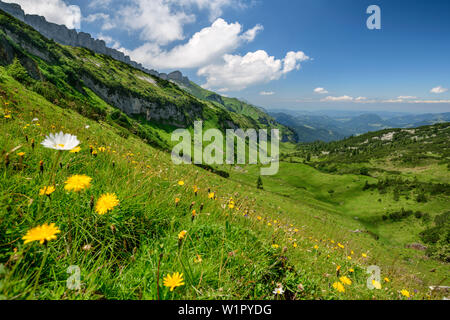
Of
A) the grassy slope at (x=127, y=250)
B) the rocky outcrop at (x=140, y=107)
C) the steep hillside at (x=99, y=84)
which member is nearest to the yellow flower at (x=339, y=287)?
the grassy slope at (x=127, y=250)

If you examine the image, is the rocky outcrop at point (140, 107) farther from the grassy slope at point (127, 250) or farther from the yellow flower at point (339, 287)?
the yellow flower at point (339, 287)

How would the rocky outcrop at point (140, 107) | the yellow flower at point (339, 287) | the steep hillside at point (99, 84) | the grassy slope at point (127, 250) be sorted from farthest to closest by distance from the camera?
the rocky outcrop at point (140, 107)
the steep hillside at point (99, 84)
the yellow flower at point (339, 287)
the grassy slope at point (127, 250)

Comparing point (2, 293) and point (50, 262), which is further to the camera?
point (50, 262)

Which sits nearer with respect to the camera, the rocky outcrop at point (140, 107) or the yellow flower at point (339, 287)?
the yellow flower at point (339, 287)

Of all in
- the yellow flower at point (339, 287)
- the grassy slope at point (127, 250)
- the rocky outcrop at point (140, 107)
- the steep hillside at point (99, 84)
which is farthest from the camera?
the rocky outcrop at point (140, 107)

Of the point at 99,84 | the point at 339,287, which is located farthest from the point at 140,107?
the point at 339,287

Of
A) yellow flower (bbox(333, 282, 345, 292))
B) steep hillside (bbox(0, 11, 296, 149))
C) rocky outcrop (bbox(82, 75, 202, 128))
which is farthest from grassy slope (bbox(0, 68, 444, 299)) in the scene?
rocky outcrop (bbox(82, 75, 202, 128))

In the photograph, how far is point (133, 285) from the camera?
184cm

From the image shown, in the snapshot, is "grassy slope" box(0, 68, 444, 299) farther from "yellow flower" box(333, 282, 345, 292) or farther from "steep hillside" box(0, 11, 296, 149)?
"steep hillside" box(0, 11, 296, 149)

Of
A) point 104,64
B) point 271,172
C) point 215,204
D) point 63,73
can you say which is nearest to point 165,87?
point 104,64

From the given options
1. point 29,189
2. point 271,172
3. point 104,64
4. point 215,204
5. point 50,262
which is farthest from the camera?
point 271,172

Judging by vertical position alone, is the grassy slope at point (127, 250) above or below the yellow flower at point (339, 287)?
above
